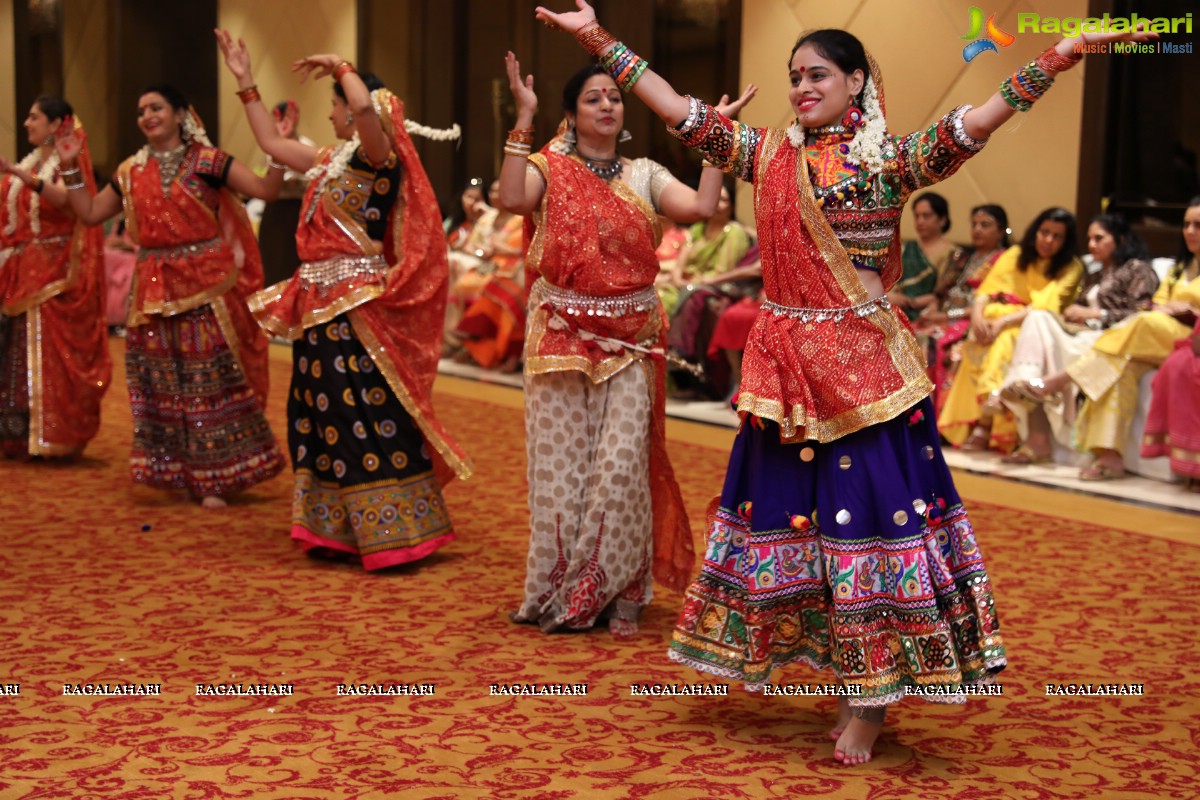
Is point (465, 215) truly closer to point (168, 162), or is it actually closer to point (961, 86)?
point (961, 86)

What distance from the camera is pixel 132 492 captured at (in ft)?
18.7

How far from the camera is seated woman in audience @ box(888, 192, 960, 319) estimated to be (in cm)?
736

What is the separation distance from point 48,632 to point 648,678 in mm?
1519

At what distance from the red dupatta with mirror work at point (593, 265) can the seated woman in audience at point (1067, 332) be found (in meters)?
2.96

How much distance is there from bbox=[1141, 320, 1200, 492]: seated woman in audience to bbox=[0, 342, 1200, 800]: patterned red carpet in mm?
806

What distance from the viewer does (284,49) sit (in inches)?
530

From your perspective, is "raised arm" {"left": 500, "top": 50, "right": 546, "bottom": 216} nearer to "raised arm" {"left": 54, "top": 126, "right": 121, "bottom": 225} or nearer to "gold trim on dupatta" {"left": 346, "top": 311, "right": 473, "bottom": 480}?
"gold trim on dupatta" {"left": 346, "top": 311, "right": 473, "bottom": 480}

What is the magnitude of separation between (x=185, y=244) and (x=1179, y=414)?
3.77 meters

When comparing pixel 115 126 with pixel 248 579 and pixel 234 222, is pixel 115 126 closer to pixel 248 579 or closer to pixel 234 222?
pixel 234 222

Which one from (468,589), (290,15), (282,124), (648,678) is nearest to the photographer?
(648,678)

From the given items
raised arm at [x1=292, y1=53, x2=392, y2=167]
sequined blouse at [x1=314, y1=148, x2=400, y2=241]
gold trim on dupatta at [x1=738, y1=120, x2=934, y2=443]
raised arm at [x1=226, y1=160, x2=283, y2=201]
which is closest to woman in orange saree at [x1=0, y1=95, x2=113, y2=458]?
raised arm at [x1=226, y1=160, x2=283, y2=201]

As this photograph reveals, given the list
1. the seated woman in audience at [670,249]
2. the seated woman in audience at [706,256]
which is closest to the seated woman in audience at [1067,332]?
the seated woman in audience at [706,256]

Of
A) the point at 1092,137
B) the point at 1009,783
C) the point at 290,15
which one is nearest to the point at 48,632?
the point at 1009,783

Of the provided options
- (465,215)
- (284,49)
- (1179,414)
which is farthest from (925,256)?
(284,49)
